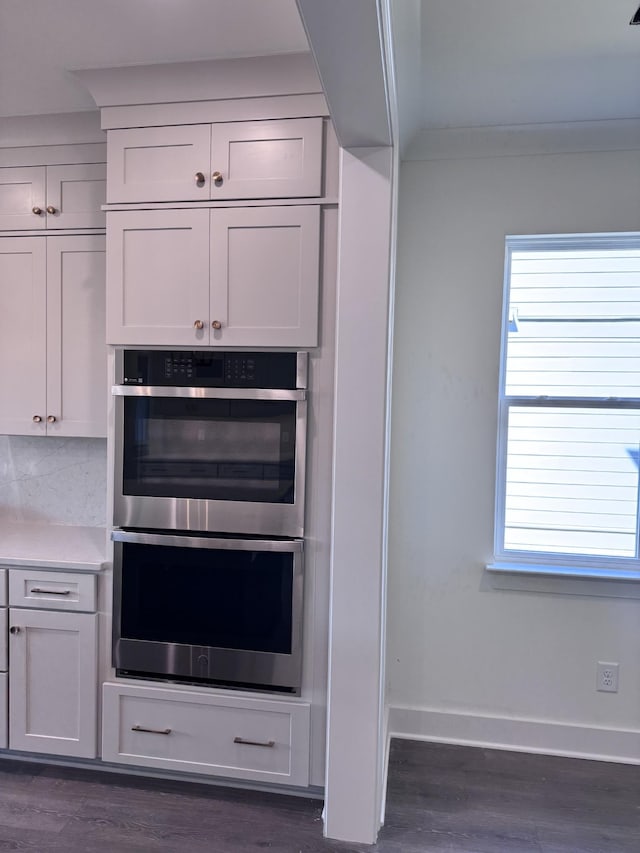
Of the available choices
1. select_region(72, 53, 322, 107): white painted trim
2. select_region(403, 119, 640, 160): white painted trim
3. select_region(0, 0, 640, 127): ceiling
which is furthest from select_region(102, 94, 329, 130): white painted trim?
select_region(403, 119, 640, 160): white painted trim

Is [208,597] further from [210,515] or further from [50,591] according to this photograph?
[50,591]

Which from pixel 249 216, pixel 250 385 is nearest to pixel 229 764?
pixel 250 385

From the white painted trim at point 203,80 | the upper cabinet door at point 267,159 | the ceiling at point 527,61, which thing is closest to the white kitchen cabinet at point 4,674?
the upper cabinet door at point 267,159

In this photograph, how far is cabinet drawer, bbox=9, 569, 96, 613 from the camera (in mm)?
2143

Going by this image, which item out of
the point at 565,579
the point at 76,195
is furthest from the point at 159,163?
the point at 565,579

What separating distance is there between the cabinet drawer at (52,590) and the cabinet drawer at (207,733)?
33cm

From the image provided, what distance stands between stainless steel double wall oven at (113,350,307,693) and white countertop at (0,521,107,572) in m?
0.16

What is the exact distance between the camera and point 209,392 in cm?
203

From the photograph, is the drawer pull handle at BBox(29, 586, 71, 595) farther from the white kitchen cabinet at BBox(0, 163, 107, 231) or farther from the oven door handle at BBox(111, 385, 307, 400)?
the white kitchen cabinet at BBox(0, 163, 107, 231)

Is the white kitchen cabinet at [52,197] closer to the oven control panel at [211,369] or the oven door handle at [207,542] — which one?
the oven control panel at [211,369]

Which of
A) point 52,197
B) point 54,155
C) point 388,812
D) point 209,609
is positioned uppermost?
point 54,155

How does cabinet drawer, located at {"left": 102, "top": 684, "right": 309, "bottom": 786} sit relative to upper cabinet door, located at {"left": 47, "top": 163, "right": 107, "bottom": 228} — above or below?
below

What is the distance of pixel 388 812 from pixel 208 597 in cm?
99

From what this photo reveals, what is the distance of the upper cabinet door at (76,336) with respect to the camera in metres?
2.38
